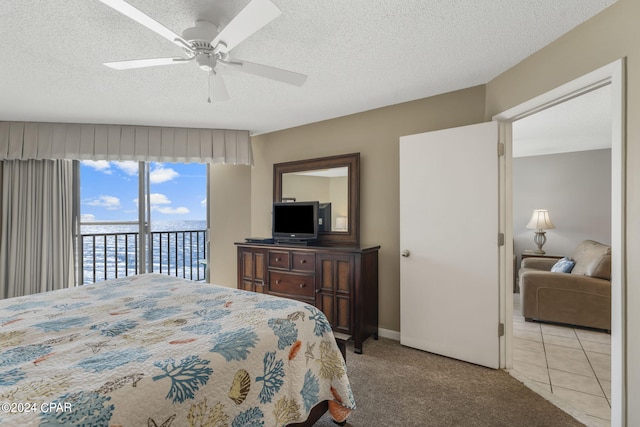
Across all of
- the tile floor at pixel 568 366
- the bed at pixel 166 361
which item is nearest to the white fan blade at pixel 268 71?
the bed at pixel 166 361

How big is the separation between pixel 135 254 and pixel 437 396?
4.31m

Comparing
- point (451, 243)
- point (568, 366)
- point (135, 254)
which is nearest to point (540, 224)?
point (568, 366)

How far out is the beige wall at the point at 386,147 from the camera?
9.56 ft

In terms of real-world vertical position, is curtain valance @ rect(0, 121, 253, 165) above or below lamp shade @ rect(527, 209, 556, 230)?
above

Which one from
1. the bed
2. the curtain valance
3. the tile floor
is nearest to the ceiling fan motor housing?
the bed

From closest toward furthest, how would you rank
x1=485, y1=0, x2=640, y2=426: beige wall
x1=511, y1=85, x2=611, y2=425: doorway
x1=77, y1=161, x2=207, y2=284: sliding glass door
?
x1=485, y1=0, x2=640, y2=426: beige wall, x1=511, y1=85, x2=611, y2=425: doorway, x1=77, y1=161, x2=207, y2=284: sliding glass door

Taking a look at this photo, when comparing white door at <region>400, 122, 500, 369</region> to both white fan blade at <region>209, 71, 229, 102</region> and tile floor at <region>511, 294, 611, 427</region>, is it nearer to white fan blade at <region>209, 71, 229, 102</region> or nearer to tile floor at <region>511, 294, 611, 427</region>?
tile floor at <region>511, 294, 611, 427</region>

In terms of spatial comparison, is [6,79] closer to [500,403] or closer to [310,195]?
[310,195]

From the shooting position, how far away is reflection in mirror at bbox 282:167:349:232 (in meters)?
3.50

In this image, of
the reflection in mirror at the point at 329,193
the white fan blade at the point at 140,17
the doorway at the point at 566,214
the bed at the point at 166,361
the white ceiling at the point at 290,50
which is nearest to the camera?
the bed at the point at 166,361

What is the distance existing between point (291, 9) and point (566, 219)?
18.7 feet

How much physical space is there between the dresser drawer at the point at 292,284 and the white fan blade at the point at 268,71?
194 cm

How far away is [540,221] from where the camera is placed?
17.3ft

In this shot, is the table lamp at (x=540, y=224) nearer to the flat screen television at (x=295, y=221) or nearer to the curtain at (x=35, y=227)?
the flat screen television at (x=295, y=221)
